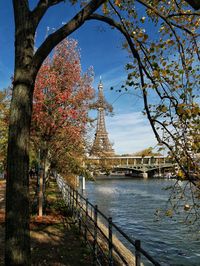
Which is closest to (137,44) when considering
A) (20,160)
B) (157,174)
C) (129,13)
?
(129,13)

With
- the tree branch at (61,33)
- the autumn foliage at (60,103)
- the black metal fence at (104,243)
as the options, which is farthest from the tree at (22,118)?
the autumn foliage at (60,103)

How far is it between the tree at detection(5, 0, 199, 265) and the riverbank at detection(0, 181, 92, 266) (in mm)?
3701

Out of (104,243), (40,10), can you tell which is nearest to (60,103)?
(104,243)

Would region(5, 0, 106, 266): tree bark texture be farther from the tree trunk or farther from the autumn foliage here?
the autumn foliage

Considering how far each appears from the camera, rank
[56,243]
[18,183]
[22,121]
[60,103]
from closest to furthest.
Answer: [18,183]
[22,121]
[56,243]
[60,103]

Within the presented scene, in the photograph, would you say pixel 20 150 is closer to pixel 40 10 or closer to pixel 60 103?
pixel 40 10

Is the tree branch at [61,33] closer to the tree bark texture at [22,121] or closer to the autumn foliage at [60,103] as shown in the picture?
the tree bark texture at [22,121]

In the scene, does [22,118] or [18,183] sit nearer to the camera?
[18,183]

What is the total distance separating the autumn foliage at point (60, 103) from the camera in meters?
15.4

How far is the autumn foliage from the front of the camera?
1535cm

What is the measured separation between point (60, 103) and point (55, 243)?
22.3 ft

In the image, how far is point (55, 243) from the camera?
10.6m

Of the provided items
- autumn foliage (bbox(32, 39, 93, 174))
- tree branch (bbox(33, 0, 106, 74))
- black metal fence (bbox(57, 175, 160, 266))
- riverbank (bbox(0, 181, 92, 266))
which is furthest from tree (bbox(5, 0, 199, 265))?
autumn foliage (bbox(32, 39, 93, 174))

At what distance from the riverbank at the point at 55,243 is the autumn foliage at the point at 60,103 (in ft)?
10.4
